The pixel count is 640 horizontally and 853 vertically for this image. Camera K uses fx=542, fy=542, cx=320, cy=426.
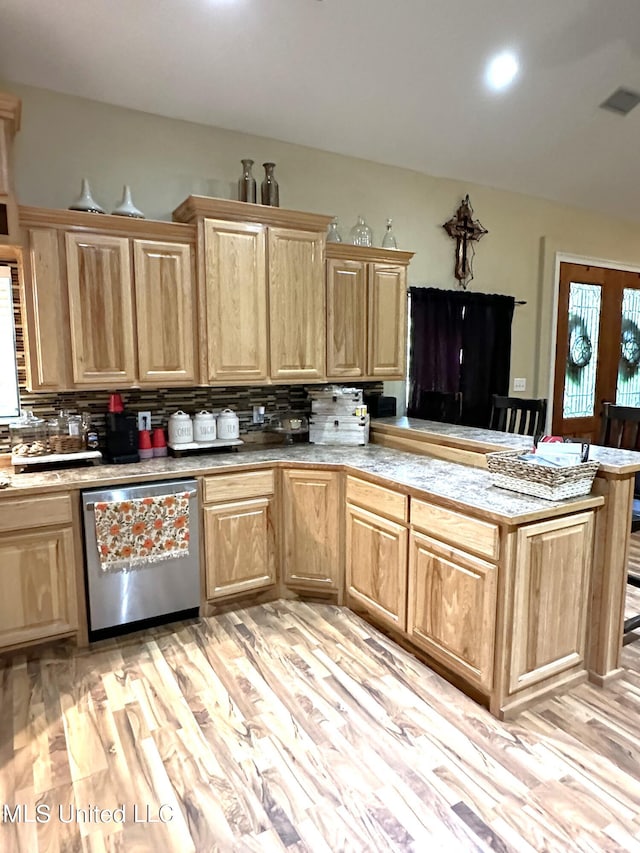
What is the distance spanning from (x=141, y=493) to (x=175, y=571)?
0.47m

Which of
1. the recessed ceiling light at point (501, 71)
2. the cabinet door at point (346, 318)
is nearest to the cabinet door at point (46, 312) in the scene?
the cabinet door at point (346, 318)

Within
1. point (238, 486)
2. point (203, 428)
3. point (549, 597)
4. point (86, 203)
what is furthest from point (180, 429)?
point (549, 597)

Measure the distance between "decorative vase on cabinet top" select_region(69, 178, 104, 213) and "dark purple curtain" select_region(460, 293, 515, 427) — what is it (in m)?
2.77

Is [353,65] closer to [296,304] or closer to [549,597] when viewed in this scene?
[296,304]

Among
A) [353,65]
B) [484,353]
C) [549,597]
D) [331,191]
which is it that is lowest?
[549,597]

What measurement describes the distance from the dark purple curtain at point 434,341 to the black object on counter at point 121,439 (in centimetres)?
208

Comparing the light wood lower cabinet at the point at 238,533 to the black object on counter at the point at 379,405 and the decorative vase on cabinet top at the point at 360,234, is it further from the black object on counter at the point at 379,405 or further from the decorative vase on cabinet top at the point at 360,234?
the decorative vase on cabinet top at the point at 360,234

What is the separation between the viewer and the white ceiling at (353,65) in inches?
101

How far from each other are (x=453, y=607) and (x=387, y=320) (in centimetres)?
199

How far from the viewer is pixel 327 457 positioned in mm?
3129

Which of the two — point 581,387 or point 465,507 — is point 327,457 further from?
point 581,387

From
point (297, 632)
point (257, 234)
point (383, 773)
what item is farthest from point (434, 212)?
point (383, 773)

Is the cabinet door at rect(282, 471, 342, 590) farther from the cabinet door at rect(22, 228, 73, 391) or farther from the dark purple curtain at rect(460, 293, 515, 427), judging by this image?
the dark purple curtain at rect(460, 293, 515, 427)

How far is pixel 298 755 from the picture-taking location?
1.95m
